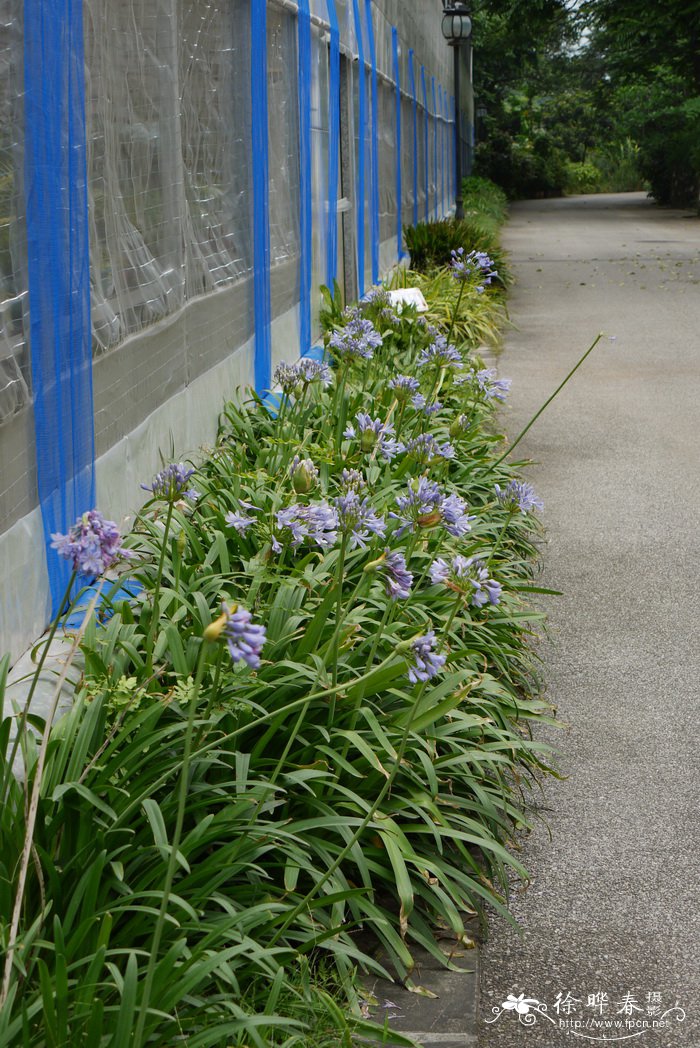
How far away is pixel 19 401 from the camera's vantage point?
3402mm

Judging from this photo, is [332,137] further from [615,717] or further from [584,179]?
[584,179]

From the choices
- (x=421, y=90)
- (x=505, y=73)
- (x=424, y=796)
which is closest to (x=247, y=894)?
(x=424, y=796)

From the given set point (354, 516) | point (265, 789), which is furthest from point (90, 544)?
point (265, 789)

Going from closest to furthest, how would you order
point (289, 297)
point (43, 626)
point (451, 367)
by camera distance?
point (43, 626) < point (451, 367) < point (289, 297)

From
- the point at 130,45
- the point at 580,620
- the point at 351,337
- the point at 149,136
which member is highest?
the point at 130,45

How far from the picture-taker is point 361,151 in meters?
11.8

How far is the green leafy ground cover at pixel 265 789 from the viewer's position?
7.22 feet

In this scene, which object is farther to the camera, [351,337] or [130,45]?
[351,337]

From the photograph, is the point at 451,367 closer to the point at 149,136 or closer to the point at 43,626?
the point at 149,136

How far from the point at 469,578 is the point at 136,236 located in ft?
7.80

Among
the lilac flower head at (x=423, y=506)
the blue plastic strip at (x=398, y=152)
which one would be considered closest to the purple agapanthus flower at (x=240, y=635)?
the lilac flower head at (x=423, y=506)

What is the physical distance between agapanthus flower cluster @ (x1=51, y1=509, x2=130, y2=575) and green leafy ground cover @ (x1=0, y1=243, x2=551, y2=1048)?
306 mm

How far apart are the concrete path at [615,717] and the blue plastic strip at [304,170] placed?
159 cm

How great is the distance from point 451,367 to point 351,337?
2245 millimetres
